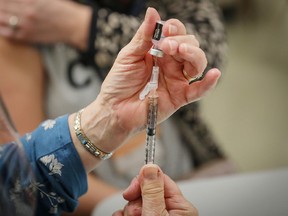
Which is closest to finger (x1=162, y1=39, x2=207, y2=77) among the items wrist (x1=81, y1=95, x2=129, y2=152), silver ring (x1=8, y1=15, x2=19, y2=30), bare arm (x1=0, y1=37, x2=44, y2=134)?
wrist (x1=81, y1=95, x2=129, y2=152)

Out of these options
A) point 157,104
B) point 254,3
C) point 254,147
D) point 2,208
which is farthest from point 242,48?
point 2,208

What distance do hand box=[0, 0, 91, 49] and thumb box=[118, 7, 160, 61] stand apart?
1.27 feet

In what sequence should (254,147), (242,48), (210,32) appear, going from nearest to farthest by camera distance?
(210,32) → (254,147) → (242,48)

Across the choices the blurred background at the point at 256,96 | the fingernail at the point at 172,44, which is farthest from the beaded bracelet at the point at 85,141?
the blurred background at the point at 256,96

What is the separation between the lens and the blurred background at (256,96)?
1.66 metres

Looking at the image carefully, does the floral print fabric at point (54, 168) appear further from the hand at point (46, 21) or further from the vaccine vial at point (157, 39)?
the hand at point (46, 21)

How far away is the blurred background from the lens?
1.66 metres

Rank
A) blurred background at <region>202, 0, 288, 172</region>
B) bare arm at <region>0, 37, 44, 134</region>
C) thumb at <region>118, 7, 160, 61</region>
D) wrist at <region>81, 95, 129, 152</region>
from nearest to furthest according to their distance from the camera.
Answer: thumb at <region>118, 7, 160, 61</region>, wrist at <region>81, 95, 129, 152</region>, bare arm at <region>0, 37, 44, 134</region>, blurred background at <region>202, 0, 288, 172</region>

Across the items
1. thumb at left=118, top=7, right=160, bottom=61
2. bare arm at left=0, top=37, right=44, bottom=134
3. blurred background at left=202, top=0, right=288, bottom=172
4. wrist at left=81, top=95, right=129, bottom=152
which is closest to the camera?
thumb at left=118, top=7, right=160, bottom=61

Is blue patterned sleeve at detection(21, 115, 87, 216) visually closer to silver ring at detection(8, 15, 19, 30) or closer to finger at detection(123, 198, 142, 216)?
finger at detection(123, 198, 142, 216)

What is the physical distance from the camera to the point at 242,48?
223 cm

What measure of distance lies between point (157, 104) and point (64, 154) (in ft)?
0.56

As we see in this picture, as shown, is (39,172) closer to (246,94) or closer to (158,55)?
(158,55)

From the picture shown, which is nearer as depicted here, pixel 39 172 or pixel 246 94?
pixel 39 172
